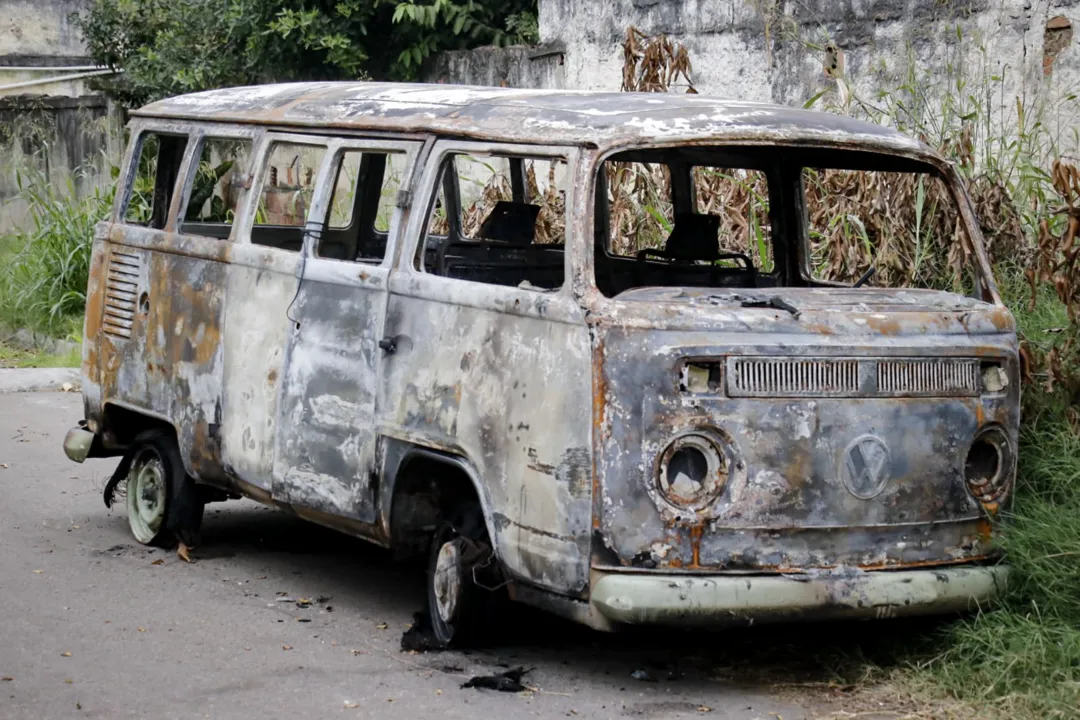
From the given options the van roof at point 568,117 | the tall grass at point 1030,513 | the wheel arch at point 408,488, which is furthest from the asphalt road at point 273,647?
the van roof at point 568,117

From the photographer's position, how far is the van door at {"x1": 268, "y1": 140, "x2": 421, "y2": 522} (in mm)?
6270

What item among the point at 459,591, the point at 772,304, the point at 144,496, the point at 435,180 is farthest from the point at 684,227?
the point at 144,496

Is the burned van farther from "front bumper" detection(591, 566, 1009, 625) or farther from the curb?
the curb

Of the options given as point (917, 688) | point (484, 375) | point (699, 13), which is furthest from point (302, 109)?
point (699, 13)

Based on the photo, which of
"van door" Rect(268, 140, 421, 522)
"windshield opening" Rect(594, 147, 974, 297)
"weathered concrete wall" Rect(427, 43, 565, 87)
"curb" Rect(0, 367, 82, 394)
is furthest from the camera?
"weathered concrete wall" Rect(427, 43, 565, 87)

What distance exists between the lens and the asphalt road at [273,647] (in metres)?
5.48

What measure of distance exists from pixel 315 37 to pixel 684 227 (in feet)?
27.9

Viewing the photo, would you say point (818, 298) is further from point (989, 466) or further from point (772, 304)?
point (989, 466)

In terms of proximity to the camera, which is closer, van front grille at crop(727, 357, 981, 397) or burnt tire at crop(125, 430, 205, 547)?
van front grille at crop(727, 357, 981, 397)

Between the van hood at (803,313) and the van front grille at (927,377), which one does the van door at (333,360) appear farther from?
the van front grille at (927,377)

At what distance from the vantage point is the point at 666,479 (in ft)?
17.3

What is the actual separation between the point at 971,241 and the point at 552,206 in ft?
14.5

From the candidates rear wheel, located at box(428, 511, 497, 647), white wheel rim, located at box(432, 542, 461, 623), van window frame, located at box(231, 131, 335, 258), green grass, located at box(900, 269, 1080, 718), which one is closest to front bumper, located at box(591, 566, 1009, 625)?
green grass, located at box(900, 269, 1080, 718)

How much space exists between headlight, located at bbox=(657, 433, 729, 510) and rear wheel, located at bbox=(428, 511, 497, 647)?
3.02 feet
